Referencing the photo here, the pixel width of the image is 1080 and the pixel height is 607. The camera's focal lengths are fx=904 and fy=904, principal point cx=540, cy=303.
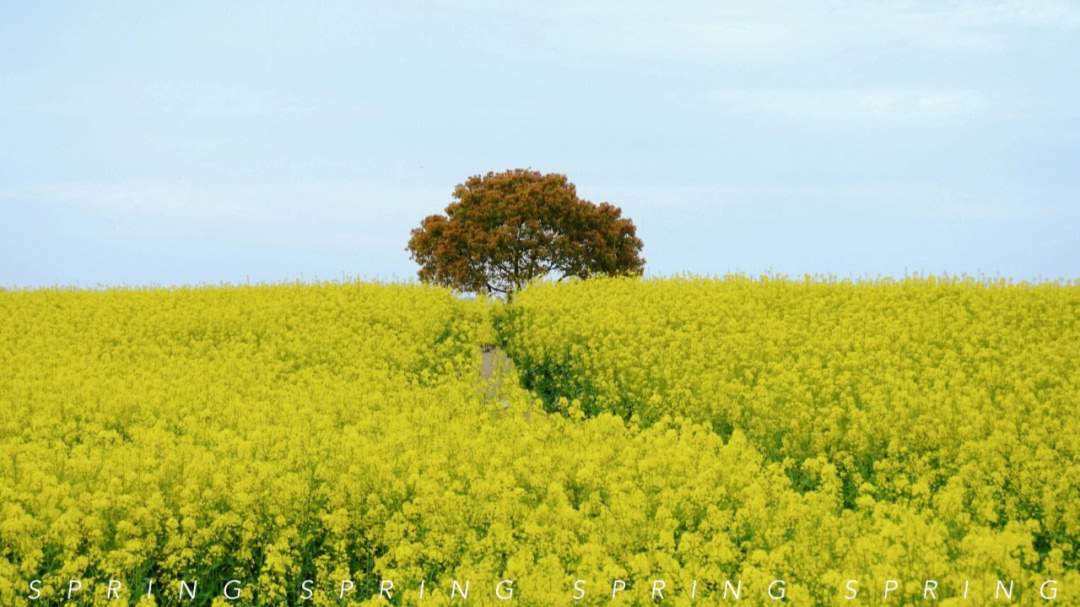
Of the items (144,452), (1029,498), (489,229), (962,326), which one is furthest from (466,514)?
(489,229)

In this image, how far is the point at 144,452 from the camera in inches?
360

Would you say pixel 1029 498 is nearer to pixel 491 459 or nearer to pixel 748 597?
pixel 748 597

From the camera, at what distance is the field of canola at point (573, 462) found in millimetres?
6488

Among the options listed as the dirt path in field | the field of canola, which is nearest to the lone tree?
the dirt path in field

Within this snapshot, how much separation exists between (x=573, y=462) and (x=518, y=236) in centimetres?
2923

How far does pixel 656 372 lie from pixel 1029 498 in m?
6.34

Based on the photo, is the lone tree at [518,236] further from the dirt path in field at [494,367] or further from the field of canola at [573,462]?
the field of canola at [573,462]

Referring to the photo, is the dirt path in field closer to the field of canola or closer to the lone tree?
the field of canola

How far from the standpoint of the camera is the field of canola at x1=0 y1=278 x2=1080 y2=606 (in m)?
6.49

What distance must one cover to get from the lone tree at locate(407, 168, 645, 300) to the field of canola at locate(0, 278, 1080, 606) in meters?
18.3

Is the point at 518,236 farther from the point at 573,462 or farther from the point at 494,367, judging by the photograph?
the point at 573,462

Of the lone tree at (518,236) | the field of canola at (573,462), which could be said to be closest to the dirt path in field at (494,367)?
the field of canola at (573,462)

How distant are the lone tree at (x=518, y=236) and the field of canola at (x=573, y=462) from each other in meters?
18.3

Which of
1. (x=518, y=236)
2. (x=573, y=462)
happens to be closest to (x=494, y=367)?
(x=573, y=462)
